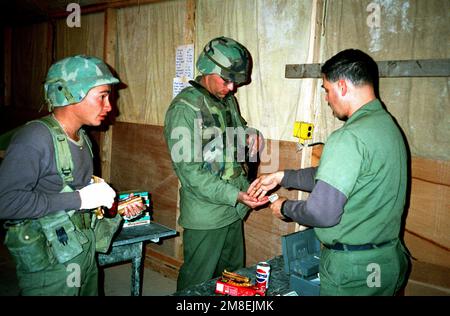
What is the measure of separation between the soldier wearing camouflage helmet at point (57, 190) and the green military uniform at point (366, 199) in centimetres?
163

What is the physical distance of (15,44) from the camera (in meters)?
7.77

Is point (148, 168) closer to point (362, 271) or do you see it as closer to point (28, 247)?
point (28, 247)

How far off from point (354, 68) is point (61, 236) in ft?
7.44

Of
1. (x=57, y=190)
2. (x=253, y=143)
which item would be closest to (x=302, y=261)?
(x=253, y=143)

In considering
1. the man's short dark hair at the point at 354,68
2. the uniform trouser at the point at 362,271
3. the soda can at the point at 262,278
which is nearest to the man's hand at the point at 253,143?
the soda can at the point at 262,278

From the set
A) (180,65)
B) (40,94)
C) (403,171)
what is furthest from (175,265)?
(40,94)

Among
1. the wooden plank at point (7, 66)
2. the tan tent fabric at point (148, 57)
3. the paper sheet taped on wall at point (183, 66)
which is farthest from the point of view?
the wooden plank at point (7, 66)

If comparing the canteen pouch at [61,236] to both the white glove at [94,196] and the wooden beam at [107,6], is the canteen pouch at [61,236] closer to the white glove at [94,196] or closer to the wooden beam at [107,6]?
the white glove at [94,196]

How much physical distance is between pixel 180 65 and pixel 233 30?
97cm

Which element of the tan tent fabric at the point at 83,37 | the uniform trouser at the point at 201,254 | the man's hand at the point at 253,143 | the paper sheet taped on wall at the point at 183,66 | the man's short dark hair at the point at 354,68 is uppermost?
the tan tent fabric at the point at 83,37

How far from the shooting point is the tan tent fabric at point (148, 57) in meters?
4.86

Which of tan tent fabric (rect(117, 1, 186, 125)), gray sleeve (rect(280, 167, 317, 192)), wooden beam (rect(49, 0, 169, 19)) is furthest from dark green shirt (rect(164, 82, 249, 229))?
wooden beam (rect(49, 0, 169, 19))

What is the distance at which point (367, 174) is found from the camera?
2127 millimetres

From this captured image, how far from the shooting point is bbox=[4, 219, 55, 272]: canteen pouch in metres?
2.11
